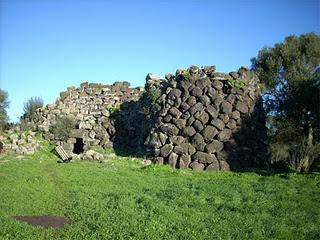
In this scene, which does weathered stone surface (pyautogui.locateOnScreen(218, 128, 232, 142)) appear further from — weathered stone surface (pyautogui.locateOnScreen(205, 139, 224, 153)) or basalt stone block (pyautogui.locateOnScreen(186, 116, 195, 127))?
basalt stone block (pyautogui.locateOnScreen(186, 116, 195, 127))

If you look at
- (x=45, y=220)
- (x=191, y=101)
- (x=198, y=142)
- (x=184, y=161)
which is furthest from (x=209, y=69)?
(x=45, y=220)

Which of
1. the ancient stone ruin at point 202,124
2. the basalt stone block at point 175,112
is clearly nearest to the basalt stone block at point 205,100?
the ancient stone ruin at point 202,124

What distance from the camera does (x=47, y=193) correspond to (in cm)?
1211

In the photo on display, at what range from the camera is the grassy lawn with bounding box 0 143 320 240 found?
8.34 meters

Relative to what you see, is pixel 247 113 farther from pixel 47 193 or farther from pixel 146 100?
pixel 47 193

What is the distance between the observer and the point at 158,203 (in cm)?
1075

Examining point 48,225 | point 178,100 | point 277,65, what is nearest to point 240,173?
point 178,100

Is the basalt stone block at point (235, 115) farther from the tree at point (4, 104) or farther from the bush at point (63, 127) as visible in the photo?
the tree at point (4, 104)

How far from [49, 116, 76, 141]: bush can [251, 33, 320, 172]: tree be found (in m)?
12.4

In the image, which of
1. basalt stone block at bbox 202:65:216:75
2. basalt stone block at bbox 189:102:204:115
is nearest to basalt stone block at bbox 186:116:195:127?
basalt stone block at bbox 189:102:204:115

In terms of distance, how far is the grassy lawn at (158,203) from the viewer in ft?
27.4

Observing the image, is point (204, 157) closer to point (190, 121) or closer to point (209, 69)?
point (190, 121)

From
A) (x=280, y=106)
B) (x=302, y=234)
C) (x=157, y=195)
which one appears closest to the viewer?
(x=302, y=234)

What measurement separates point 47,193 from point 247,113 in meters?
12.0
